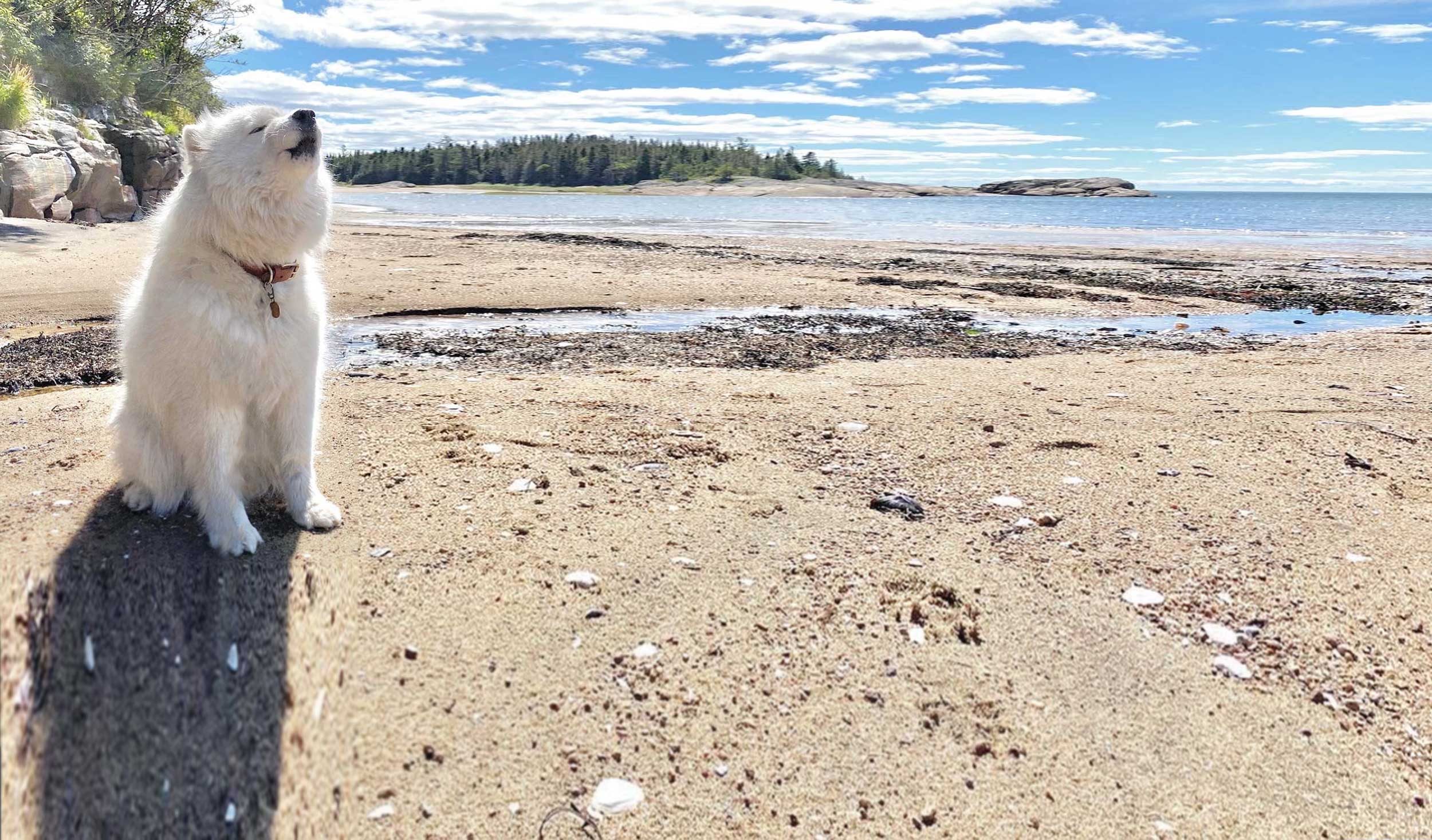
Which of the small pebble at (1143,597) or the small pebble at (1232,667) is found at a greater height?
the small pebble at (1143,597)

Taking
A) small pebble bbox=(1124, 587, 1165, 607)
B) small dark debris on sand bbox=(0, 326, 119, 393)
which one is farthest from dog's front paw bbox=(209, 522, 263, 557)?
small dark debris on sand bbox=(0, 326, 119, 393)

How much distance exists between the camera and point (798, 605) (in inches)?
129

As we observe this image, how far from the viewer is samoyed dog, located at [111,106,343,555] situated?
330cm

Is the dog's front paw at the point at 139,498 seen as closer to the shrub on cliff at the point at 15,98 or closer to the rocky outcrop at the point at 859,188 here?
the shrub on cliff at the point at 15,98

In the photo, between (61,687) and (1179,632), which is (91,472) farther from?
(1179,632)

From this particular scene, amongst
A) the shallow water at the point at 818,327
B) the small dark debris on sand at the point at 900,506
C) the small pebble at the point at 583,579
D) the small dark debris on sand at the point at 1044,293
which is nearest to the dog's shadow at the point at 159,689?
the small pebble at the point at 583,579

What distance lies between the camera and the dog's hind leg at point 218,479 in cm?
340

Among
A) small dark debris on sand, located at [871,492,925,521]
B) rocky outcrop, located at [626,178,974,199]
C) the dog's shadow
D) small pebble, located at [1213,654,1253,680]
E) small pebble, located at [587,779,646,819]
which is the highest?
rocky outcrop, located at [626,178,974,199]

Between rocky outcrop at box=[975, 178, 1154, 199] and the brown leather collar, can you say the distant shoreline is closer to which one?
rocky outcrop at box=[975, 178, 1154, 199]

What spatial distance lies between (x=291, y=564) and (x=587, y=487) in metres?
1.35

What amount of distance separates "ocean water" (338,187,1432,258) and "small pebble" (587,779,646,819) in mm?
25789

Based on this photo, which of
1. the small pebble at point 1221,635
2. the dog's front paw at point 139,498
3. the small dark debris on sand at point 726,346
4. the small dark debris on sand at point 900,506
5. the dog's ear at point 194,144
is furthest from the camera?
the small dark debris on sand at point 726,346

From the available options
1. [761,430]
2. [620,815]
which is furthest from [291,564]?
[761,430]

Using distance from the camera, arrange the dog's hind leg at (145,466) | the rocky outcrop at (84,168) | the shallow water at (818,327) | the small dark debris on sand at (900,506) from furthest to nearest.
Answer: the rocky outcrop at (84,168)
the shallow water at (818,327)
the small dark debris on sand at (900,506)
the dog's hind leg at (145,466)
